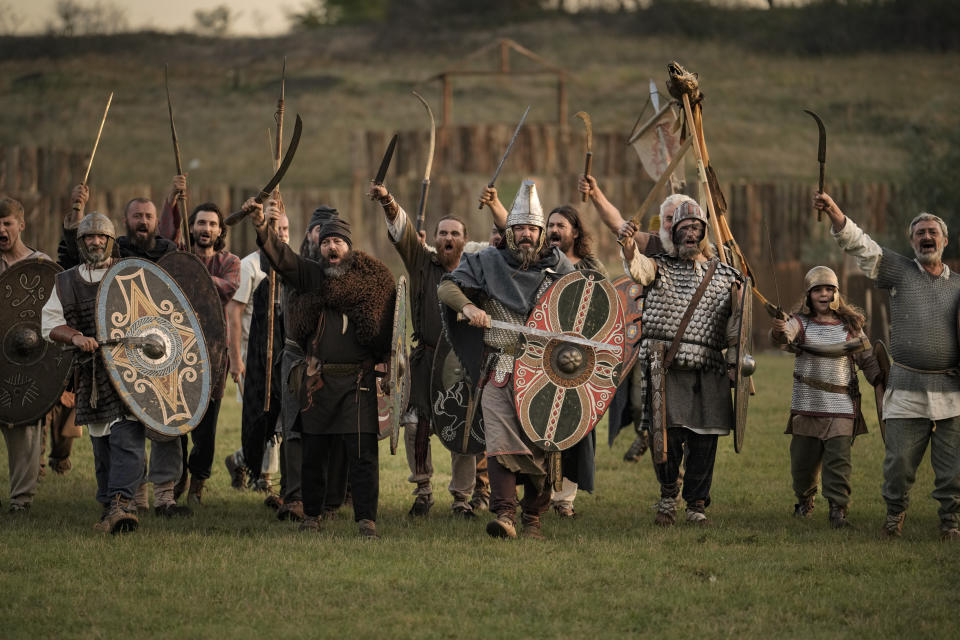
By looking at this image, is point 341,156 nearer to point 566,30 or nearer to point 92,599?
point 566,30

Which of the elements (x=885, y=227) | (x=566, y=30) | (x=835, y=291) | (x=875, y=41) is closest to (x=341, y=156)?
(x=885, y=227)

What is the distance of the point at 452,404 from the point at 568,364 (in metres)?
0.85

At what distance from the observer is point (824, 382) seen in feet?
25.0

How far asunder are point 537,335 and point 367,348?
0.89 meters

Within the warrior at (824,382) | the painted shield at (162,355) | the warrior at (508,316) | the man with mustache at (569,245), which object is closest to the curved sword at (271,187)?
the painted shield at (162,355)

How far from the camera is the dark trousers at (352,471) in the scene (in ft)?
22.8

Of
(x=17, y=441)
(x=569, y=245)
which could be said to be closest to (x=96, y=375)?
(x=17, y=441)

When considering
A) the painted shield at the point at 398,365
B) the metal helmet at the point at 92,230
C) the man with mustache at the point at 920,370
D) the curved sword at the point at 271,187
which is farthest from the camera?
the metal helmet at the point at 92,230

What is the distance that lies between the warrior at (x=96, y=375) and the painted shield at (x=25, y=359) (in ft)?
1.96

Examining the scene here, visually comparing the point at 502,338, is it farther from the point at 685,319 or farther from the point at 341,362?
the point at 685,319

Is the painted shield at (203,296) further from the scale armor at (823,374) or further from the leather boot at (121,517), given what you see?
the scale armor at (823,374)

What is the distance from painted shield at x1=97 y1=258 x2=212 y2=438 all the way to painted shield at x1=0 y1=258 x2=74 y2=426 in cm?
80

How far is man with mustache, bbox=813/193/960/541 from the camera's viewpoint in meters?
7.02

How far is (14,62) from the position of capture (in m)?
43.8
